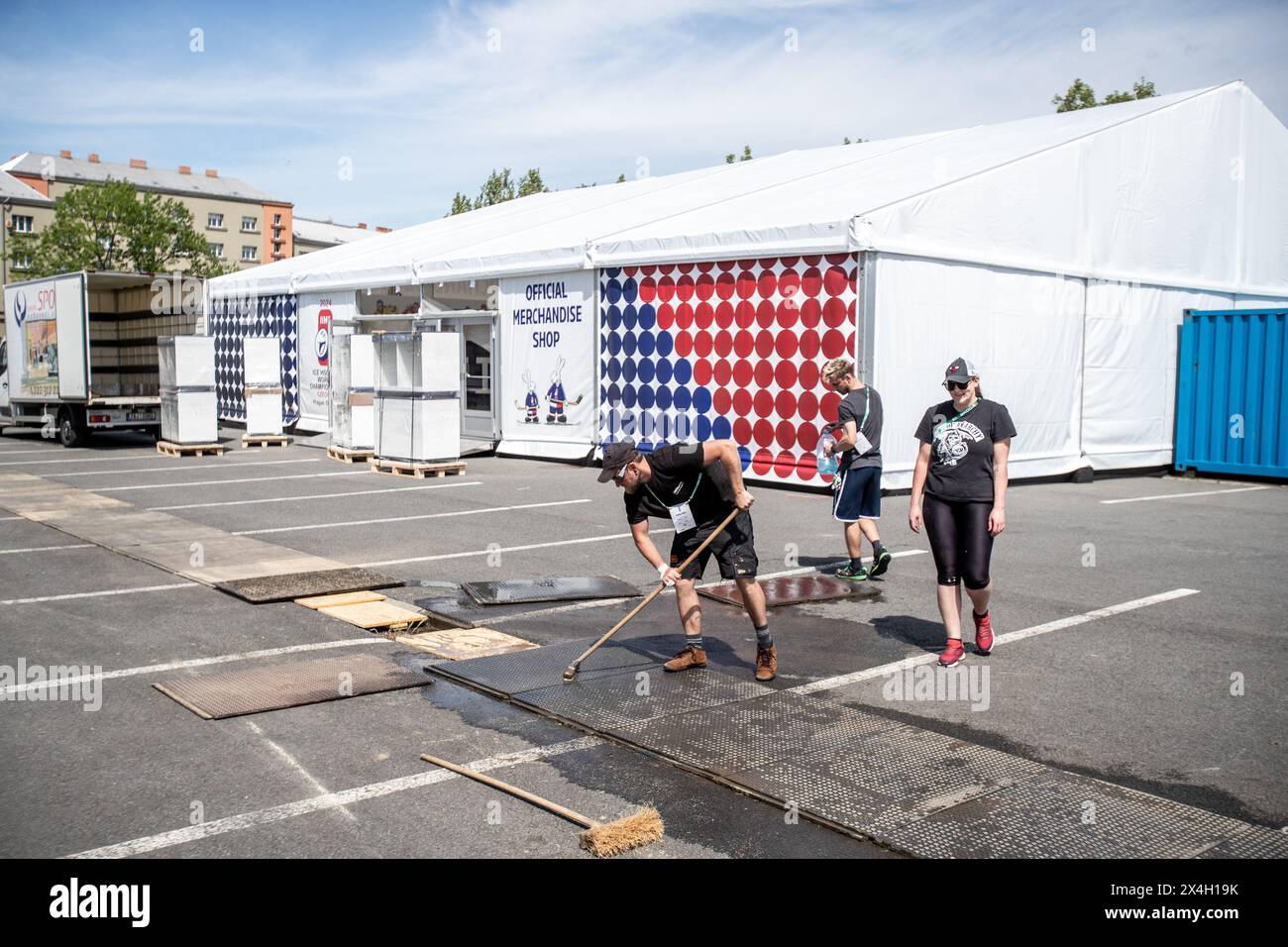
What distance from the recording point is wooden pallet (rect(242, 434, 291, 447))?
21.2 meters

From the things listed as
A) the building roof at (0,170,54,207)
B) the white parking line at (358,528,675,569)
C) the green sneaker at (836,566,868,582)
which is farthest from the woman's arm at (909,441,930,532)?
the building roof at (0,170,54,207)

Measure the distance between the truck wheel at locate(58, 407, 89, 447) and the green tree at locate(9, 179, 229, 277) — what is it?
52.4 meters

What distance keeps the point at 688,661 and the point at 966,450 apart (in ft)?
7.14

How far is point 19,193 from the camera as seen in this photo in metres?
82.4

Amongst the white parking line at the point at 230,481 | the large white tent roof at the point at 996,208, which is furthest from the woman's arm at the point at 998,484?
Result: the white parking line at the point at 230,481

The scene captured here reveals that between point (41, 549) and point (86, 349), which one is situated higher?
point (86, 349)

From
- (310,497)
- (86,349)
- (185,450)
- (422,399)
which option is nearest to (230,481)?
(310,497)

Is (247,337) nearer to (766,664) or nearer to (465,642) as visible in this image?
(465,642)

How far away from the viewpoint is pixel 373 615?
7.79 m

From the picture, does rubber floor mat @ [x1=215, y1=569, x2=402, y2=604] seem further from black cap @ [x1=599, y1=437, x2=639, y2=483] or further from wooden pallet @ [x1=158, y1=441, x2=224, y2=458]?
wooden pallet @ [x1=158, y1=441, x2=224, y2=458]

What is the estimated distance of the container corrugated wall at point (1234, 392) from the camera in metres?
17.0

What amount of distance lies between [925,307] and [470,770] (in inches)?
451
